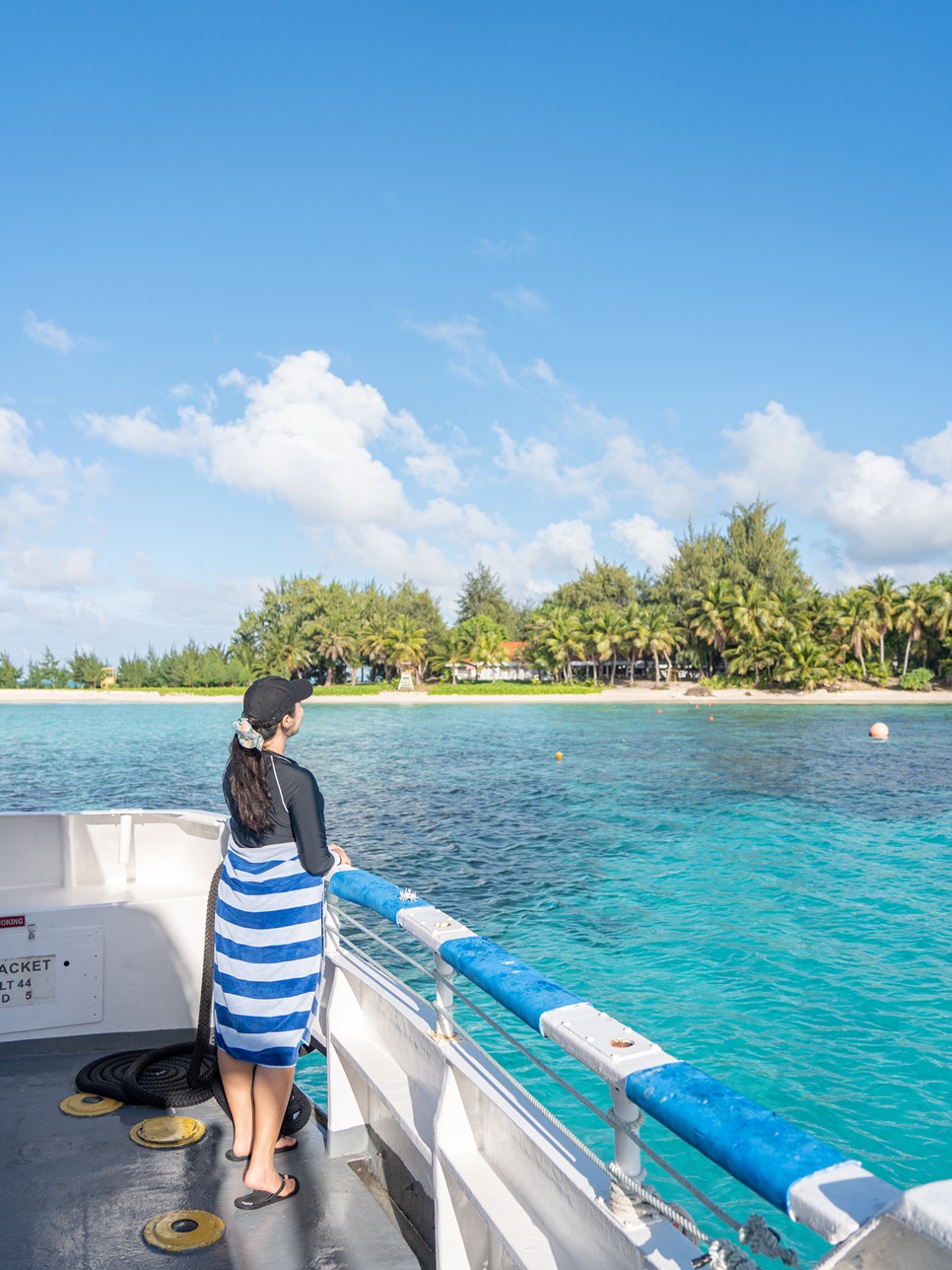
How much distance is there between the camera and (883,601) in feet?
185

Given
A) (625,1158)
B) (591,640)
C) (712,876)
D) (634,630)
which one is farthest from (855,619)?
(625,1158)

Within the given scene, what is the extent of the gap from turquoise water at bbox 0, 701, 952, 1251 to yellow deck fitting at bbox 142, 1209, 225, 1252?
385cm

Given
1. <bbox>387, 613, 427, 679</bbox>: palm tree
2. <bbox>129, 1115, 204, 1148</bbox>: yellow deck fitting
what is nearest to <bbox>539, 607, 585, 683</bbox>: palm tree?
<bbox>387, 613, 427, 679</bbox>: palm tree

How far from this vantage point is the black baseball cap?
2926 mm

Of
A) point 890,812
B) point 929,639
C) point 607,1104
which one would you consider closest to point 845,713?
point 929,639

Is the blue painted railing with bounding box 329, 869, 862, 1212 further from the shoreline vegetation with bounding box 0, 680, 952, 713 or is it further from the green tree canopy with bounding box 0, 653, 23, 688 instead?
the green tree canopy with bounding box 0, 653, 23, 688

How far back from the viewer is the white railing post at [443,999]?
102 inches

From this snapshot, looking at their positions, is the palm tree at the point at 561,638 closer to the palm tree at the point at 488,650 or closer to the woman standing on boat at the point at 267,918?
the palm tree at the point at 488,650

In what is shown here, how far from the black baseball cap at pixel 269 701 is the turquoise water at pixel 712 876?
4.55 m

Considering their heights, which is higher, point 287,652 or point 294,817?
point 287,652

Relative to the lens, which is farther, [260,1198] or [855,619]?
[855,619]

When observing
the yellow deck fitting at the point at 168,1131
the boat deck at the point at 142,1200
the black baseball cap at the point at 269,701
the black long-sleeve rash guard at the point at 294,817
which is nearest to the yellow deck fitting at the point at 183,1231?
the boat deck at the point at 142,1200

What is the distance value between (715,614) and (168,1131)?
57491 millimetres

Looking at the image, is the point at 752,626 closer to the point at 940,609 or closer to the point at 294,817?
the point at 940,609
